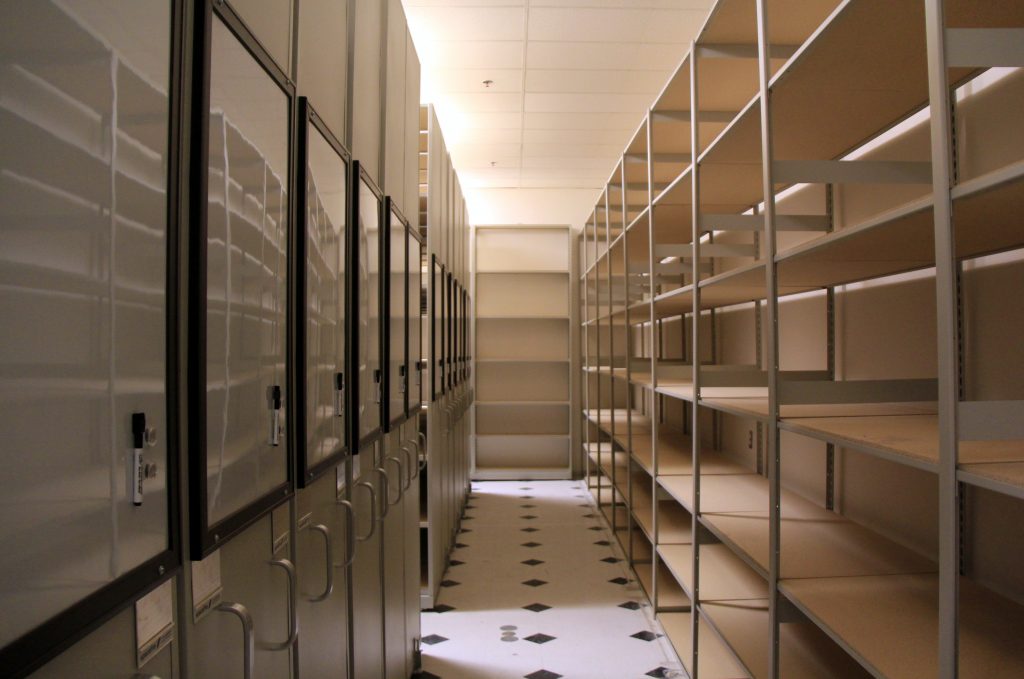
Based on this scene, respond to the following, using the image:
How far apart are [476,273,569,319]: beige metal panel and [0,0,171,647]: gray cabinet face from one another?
791 cm

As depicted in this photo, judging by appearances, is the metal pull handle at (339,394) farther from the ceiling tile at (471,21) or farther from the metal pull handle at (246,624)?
the ceiling tile at (471,21)

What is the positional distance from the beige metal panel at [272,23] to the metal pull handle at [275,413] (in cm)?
64

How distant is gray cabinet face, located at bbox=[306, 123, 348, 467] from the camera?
159cm

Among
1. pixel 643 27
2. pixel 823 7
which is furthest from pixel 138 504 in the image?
pixel 643 27

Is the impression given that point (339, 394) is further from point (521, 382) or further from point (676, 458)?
point (521, 382)

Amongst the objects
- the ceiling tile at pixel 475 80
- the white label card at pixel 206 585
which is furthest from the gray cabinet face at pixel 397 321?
the ceiling tile at pixel 475 80

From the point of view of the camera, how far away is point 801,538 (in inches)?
98.1

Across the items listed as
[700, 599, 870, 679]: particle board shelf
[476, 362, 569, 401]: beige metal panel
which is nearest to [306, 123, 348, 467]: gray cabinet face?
[700, 599, 870, 679]: particle board shelf

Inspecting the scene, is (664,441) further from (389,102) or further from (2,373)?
(2,373)

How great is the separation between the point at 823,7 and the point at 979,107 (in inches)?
24.8

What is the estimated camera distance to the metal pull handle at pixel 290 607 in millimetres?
1346

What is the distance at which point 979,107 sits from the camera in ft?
6.54

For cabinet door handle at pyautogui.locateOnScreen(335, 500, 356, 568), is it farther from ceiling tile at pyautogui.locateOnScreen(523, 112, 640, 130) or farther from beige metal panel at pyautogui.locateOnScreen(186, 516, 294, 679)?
ceiling tile at pyautogui.locateOnScreen(523, 112, 640, 130)

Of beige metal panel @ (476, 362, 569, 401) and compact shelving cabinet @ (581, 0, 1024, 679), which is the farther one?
beige metal panel @ (476, 362, 569, 401)
